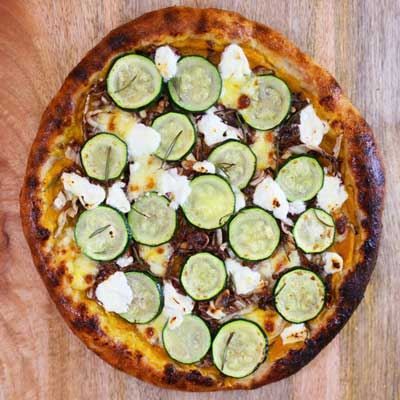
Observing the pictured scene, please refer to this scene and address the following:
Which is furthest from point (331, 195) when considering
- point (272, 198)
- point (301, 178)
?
point (272, 198)

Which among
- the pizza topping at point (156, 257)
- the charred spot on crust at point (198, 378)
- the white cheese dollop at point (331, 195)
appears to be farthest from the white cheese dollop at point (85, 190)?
the white cheese dollop at point (331, 195)

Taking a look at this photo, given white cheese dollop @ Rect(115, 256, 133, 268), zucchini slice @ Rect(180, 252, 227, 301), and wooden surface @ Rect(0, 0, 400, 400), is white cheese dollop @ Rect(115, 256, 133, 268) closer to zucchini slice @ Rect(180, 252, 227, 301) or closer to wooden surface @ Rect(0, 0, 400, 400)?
zucchini slice @ Rect(180, 252, 227, 301)

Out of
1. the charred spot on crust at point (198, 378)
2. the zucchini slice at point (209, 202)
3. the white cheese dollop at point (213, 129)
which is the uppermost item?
the white cheese dollop at point (213, 129)

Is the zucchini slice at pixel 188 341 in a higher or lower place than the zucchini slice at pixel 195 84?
lower

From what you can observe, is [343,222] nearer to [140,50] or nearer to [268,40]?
[268,40]

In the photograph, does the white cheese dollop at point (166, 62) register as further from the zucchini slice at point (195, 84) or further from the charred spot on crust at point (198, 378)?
the charred spot on crust at point (198, 378)

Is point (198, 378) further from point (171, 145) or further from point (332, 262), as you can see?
point (171, 145)
